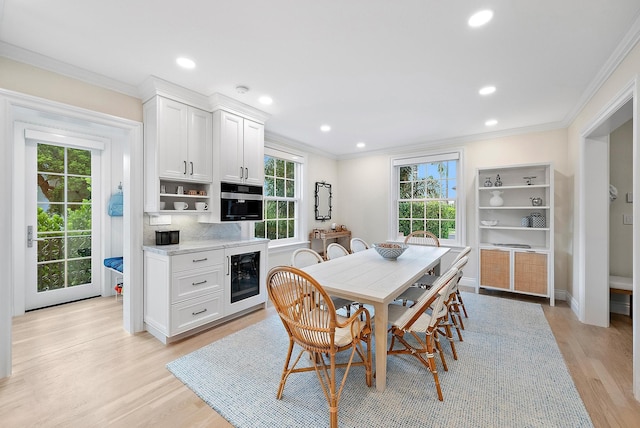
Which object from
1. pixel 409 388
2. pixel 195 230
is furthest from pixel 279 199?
pixel 409 388

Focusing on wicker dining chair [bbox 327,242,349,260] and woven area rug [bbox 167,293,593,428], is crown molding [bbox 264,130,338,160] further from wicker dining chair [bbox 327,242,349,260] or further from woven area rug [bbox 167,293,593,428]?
woven area rug [bbox 167,293,593,428]

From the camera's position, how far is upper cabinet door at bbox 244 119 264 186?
3.43 metres

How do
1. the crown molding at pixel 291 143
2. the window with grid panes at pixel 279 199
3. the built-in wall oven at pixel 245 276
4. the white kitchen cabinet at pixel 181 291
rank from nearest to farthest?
1. the white kitchen cabinet at pixel 181 291
2. the built-in wall oven at pixel 245 276
3. the crown molding at pixel 291 143
4. the window with grid panes at pixel 279 199

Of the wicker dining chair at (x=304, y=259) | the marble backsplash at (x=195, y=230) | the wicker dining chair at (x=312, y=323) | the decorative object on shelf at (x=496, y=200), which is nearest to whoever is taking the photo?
the wicker dining chair at (x=312, y=323)

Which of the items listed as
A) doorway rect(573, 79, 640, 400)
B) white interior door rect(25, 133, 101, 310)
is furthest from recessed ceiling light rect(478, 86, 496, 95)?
white interior door rect(25, 133, 101, 310)

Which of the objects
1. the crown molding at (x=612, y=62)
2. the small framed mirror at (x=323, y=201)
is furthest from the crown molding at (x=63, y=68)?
the crown molding at (x=612, y=62)

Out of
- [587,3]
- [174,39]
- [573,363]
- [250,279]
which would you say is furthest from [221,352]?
[587,3]

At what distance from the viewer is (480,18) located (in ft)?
5.87

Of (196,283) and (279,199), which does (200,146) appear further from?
(279,199)

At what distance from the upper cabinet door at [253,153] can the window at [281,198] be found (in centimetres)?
76

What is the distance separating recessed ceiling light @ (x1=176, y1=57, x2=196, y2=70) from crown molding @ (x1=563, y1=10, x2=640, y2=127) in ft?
10.7

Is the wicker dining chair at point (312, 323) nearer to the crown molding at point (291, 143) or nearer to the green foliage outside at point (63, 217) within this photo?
the crown molding at point (291, 143)

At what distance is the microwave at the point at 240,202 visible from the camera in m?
3.20

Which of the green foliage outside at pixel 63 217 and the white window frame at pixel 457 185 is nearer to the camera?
the green foliage outside at pixel 63 217
